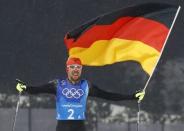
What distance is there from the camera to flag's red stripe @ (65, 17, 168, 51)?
729 cm

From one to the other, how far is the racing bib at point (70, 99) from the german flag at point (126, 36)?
18.4 inches

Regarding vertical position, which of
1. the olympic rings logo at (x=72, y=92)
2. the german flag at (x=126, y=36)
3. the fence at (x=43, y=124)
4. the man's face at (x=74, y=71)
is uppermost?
the german flag at (x=126, y=36)

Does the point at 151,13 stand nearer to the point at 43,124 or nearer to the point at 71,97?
the point at 71,97

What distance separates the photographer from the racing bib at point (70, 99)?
22.8 ft

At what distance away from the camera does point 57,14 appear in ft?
31.4

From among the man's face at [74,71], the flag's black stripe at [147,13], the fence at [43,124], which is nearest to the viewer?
the man's face at [74,71]

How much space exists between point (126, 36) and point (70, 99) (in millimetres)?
899

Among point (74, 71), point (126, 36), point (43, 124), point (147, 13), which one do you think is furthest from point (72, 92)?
point (43, 124)

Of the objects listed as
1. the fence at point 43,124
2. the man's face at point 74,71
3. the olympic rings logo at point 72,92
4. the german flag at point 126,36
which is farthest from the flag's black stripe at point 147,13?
the fence at point 43,124

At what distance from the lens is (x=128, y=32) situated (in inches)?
289

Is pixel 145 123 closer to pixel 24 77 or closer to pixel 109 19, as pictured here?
pixel 24 77

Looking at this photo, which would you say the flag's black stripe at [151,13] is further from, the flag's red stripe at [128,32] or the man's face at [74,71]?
the man's face at [74,71]

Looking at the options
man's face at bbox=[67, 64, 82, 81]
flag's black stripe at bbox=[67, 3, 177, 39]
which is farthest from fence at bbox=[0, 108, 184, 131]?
man's face at bbox=[67, 64, 82, 81]

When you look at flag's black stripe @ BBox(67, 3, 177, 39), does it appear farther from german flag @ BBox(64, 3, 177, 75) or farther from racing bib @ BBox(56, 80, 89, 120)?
racing bib @ BBox(56, 80, 89, 120)
